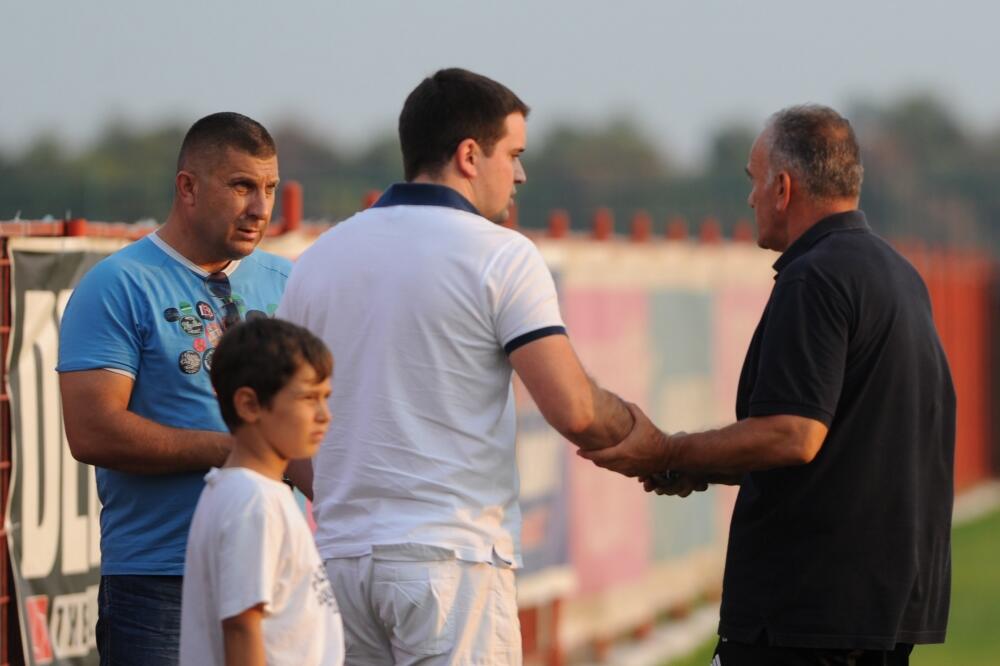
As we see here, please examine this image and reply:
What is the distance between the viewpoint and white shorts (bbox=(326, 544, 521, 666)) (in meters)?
3.73

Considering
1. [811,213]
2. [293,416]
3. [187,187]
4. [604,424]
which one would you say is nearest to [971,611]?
[811,213]

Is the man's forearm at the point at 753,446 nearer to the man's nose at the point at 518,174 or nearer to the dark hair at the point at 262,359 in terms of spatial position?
the man's nose at the point at 518,174

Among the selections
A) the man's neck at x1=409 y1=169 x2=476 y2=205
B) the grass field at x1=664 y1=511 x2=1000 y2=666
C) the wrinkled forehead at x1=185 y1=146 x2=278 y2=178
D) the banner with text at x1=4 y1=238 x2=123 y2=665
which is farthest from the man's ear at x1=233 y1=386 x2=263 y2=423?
the grass field at x1=664 y1=511 x2=1000 y2=666

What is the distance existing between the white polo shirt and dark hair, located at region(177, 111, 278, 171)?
27.7 inches

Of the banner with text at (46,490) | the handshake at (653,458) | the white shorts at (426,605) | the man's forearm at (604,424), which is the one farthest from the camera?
the banner with text at (46,490)

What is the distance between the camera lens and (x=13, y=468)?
5453 mm

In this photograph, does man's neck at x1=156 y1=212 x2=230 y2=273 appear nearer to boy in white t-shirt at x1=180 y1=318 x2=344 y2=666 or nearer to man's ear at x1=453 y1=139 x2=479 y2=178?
man's ear at x1=453 y1=139 x2=479 y2=178

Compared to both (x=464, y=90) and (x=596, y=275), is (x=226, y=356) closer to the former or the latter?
(x=464, y=90)

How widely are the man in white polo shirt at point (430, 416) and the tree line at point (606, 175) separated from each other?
5.57 feet

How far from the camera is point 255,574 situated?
3270 millimetres

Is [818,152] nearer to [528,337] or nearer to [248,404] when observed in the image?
[528,337]

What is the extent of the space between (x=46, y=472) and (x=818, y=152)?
107 inches

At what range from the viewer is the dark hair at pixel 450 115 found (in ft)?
12.9

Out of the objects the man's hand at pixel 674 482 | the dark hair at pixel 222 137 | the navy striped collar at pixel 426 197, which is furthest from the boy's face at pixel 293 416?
the man's hand at pixel 674 482
